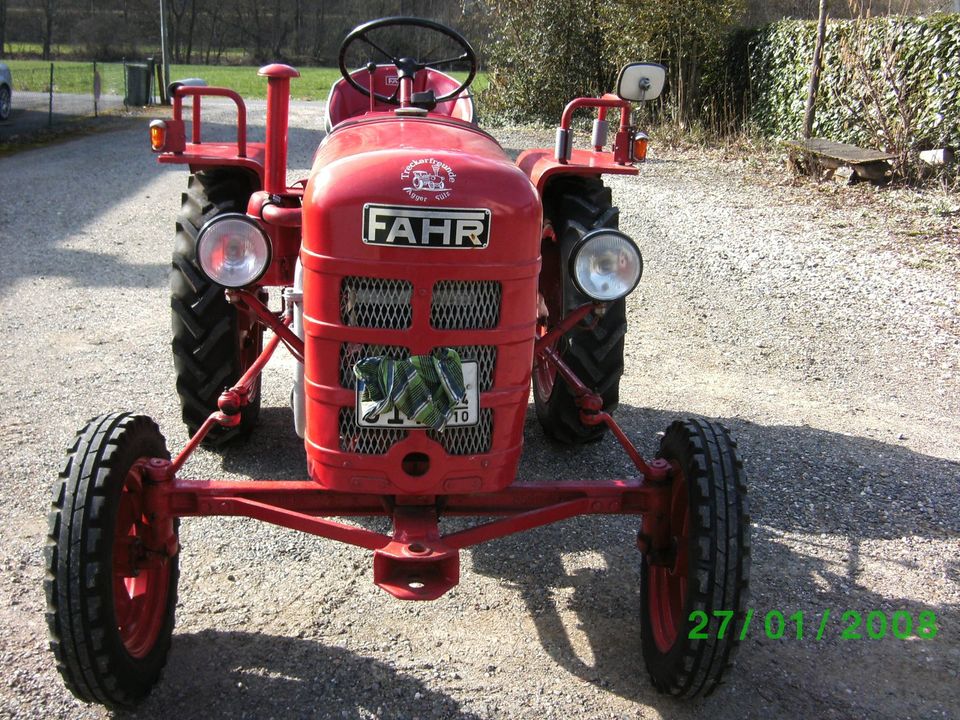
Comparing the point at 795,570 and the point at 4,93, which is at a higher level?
the point at 4,93

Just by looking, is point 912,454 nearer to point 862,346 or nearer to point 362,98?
point 862,346

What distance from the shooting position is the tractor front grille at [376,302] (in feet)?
7.88

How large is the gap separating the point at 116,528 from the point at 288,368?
2.63m

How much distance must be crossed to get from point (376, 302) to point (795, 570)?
196 cm

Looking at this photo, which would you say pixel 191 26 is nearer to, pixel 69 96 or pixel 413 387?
pixel 69 96

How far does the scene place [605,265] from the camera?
273cm

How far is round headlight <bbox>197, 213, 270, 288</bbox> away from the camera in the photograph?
103 inches

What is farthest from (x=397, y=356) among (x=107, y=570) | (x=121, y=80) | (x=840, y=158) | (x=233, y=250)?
(x=121, y=80)

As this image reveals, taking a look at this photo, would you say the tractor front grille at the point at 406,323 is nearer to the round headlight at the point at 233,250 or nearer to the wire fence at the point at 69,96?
the round headlight at the point at 233,250

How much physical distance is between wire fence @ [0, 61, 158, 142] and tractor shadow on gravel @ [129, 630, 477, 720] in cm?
1285

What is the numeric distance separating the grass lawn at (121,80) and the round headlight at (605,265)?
58.0 ft

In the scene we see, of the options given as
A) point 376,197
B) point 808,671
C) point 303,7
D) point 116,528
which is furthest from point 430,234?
point 303,7

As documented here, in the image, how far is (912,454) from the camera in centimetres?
439

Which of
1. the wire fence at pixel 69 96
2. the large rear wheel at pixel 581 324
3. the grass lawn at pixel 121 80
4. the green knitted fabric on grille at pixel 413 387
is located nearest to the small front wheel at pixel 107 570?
the green knitted fabric on grille at pixel 413 387
